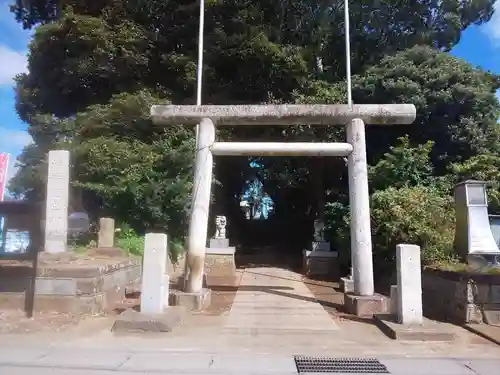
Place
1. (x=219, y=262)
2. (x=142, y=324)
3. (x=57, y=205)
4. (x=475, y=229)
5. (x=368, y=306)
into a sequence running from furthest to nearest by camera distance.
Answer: (x=219, y=262), (x=57, y=205), (x=368, y=306), (x=475, y=229), (x=142, y=324)

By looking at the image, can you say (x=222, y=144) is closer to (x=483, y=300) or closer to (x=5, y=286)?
(x=5, y=286)

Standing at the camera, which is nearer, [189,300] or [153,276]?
[153,276]

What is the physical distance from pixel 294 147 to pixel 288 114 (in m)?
0.71

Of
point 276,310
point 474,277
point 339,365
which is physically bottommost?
point 339,365

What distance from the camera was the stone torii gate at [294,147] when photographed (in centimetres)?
1030

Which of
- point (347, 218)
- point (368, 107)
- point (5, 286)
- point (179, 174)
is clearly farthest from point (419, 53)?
point (5, 286)

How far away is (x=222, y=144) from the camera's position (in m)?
11.0

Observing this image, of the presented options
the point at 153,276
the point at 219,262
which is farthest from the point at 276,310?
the point at 219,262

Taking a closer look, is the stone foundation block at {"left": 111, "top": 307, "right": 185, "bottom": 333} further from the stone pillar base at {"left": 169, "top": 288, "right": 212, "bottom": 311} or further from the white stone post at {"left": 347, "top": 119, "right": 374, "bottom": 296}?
the white stone post at {"left": 347, "top": 119, "right": 374, "bottom": 296}

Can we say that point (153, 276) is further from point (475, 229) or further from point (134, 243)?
point (134, 243)

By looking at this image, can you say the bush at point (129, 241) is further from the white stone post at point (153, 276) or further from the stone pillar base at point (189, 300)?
the white stone post at point (153, 276)

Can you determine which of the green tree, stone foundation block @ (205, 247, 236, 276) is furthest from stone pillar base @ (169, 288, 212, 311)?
the green tree

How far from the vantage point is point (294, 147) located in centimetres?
1086

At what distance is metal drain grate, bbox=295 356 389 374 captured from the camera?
5883 millimetres
